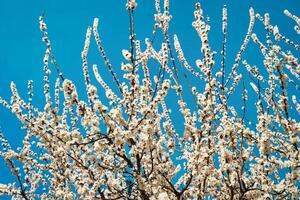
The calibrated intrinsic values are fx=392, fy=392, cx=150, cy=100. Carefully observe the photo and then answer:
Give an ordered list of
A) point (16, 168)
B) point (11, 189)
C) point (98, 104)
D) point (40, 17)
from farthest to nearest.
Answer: point (11, 189) < point (16, 168) < point (40, 17) < point (98, 104)

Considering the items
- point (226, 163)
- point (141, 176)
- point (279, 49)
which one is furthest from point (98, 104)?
point (279, 49)

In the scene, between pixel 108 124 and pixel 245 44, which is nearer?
pixel 108 124

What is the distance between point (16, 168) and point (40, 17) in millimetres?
2224

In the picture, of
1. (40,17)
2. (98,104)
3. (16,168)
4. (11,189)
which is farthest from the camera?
(11,189)

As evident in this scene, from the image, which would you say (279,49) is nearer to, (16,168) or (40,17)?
(40,17)

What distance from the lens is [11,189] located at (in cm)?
626

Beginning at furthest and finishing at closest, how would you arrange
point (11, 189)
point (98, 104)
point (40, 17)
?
point (11, 189) < point (40, 17) < point (98, 104)

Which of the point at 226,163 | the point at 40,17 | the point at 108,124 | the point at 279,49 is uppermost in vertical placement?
the point at 40,17

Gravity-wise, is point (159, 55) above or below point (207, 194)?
above

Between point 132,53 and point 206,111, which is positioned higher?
point 132,53

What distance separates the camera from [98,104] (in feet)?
16.1

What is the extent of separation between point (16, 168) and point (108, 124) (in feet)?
5.77

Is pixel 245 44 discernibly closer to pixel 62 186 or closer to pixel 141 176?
pixel 141 176

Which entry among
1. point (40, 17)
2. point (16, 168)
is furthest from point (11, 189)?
point (40, 17)
